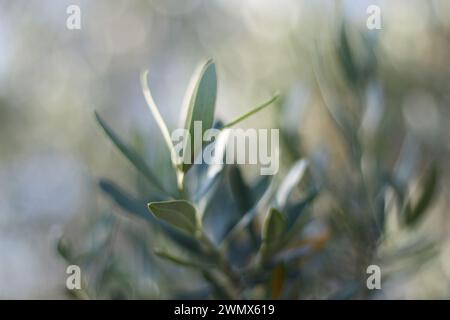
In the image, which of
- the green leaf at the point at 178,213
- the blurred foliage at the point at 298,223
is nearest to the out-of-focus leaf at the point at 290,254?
the blurred foliage at the point at 298,223

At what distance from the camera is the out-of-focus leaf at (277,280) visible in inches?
19.7

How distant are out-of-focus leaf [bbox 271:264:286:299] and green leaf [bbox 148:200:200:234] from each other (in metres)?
0.11

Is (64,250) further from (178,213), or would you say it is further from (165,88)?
(165,88)

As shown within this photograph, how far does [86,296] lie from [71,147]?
3.29ft

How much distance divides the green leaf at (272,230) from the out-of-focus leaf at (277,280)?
23 mm

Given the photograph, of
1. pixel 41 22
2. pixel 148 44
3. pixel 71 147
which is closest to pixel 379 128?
pixel 71 147

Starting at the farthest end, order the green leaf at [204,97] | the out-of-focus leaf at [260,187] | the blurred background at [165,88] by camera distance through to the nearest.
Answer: the blurred background at [165,88] → the out-of-focus leaf at [260,187] → the green leaf at [204,97]

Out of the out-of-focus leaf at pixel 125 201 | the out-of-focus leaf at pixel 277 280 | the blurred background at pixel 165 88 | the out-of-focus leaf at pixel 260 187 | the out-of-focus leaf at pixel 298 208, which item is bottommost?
the out-of-focus leaf at pixel 277 280

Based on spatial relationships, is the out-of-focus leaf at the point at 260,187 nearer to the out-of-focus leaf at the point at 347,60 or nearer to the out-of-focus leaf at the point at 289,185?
the out-of-focus leaf at the point at 289,185

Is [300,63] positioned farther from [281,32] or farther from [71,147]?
[71,147]

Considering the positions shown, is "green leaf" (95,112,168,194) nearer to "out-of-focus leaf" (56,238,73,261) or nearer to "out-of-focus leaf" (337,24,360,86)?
"out-of-focus leaf" (56,238,73,261)

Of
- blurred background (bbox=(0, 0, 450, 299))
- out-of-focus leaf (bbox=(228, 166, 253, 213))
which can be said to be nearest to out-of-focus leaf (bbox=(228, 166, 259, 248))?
out-of-focus leaf (bbox=(228, 166, 253, 213))

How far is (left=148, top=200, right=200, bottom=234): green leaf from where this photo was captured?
0.39 metres

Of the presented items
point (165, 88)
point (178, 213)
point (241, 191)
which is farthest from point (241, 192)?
point (165, 88)
